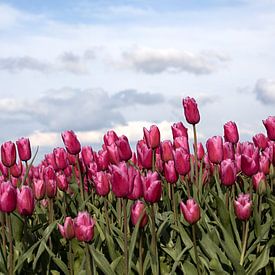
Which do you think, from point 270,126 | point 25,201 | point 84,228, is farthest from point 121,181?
point 270,126

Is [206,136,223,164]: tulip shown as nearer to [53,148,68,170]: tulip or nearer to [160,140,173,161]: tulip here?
[160,140,173,161]: tulip

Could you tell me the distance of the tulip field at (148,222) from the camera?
4156 millimetres

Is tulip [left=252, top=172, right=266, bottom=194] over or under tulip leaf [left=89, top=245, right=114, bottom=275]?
over

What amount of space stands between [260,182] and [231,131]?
2.97 ft

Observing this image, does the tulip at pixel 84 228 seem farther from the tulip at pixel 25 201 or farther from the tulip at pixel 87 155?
the tulip at pixel 87 155

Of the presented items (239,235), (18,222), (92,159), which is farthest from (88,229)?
(92,159)

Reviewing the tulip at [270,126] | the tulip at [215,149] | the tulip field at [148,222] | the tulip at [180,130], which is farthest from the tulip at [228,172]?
the tulip at [270,126]

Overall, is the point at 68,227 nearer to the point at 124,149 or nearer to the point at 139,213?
the point at 139,213

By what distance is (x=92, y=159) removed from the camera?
670 cm

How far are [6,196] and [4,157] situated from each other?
159cm

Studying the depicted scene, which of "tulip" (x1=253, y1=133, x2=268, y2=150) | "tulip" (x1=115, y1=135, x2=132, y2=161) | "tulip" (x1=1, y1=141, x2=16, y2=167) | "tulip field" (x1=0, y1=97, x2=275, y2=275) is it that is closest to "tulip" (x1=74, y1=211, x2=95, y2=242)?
"tulip field" (x1=0, y1=97, x2=275, y2=275)

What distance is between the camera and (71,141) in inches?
235

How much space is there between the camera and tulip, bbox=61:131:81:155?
19.5ft

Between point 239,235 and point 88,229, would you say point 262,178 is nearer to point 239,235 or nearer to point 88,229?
point 239,235
